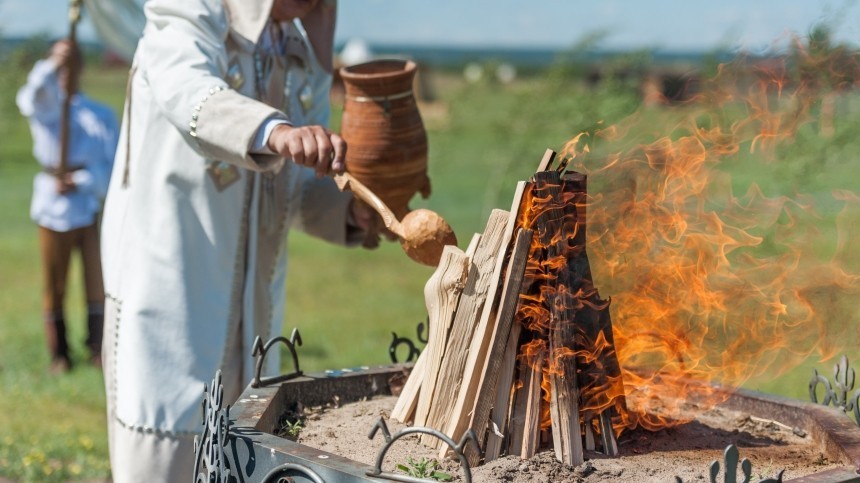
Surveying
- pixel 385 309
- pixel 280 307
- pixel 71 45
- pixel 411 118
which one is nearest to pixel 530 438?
pixel 411 118

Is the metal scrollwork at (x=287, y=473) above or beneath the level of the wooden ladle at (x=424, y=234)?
beneath

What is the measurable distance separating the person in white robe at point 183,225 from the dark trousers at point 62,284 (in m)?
4.47

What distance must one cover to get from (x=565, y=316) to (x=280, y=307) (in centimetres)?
152

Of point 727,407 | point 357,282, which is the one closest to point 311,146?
point 727,407

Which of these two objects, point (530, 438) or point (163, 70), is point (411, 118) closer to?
point (163, 70)

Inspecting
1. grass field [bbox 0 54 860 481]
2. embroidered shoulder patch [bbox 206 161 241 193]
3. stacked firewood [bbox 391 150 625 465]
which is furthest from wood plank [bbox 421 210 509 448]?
embroidered shoulder patch [bbox 206 161 241 193]

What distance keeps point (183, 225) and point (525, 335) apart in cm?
132

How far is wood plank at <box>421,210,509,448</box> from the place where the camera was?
277cm

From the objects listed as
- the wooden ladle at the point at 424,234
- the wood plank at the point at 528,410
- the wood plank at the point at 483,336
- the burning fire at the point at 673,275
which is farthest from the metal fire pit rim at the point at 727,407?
the wooden ladle at the point at 424,234

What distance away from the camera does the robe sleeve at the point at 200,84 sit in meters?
3.10

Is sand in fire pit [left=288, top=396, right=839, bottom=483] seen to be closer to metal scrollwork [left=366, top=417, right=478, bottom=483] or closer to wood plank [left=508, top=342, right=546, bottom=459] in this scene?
wood plank [left=508, top=342, right=546, bottom=459]

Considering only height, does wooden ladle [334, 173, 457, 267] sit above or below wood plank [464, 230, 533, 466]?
above

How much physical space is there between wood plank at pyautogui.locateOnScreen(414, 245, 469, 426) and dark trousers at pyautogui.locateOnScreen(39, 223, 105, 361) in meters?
5.65

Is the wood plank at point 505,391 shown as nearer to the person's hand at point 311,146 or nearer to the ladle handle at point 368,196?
the ladle handle at point 368,196
